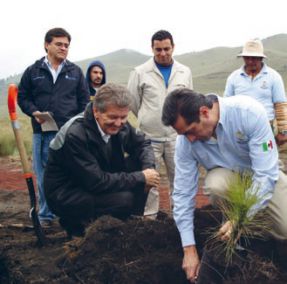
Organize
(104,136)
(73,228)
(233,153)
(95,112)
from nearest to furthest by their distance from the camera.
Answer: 1. (233,153)
2. (95,112)
3. (104,136)
4. (73,228)

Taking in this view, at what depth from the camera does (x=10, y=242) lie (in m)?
4.58

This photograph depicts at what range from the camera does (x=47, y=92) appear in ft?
16.5

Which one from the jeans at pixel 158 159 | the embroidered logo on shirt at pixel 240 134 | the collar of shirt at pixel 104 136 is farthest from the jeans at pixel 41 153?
Answer: the embroidered logo on shirt at pixel 240 134

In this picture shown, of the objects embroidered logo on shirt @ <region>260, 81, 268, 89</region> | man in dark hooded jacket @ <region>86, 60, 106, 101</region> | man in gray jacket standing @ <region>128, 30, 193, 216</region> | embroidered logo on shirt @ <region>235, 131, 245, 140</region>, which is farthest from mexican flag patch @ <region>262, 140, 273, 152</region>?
man in dark hooded jacket @ <region>86, 60, 106, 101</region>

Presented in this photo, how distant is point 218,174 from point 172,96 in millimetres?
760

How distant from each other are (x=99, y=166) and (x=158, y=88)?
4.65 feet

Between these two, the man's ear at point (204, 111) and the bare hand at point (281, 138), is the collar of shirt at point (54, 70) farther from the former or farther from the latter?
the man's ear at point (204, 111)

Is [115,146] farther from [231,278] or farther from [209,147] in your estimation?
[231,278]

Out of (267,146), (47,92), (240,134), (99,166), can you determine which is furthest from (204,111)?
(47,92)

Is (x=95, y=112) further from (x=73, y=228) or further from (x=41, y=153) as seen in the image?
(x=41, y=153)

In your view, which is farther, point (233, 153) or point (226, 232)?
point (233, 153)

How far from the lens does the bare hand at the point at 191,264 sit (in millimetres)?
3227

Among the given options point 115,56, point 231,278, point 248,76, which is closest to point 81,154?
point 231,278

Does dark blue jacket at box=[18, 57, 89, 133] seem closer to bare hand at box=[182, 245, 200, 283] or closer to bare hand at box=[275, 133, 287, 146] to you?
bare hand at box=[275, 133, 287, 146]
